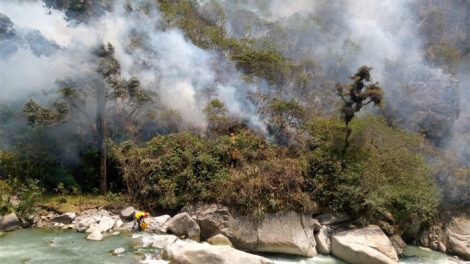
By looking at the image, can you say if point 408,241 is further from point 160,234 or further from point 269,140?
point 160,234

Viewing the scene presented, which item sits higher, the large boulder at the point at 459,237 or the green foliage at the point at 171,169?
the green foliage at the point at 171,169

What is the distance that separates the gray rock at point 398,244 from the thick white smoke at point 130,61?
921cm

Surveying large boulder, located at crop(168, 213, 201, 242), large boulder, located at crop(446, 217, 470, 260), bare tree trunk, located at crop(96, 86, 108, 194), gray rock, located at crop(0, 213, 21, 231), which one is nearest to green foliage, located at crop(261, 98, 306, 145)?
large boulder, located at crop(168, 213, 201, 242)

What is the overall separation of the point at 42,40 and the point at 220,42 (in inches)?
466

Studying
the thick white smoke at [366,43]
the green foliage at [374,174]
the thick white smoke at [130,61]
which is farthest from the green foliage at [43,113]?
the thick white smoke at [366,43]

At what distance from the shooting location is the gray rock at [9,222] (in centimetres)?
1702

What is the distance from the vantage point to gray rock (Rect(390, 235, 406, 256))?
19.1 meters

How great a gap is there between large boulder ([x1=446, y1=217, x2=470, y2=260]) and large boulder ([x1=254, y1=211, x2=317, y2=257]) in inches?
292

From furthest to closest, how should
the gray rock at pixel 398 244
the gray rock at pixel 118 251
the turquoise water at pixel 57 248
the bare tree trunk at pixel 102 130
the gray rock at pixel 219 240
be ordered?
the bare tree trunk at pixel 102 130 → the gray rock at pixel 398 244 → the gray rock at pixel 219 240 → the gray rock at pixel 118 251 → the turquoise water at pixel 57 248

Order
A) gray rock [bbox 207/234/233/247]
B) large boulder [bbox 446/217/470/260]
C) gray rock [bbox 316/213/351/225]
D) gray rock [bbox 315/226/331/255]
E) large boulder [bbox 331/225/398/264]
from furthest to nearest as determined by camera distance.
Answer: large boulder [bbox 446/217/470/260] → gray rock [bbox 316/213/351/225] → gray rock [bbox 315/226/331/255] → gray rock [bbox 207/234/233/247] → large boulder [bbox 331/225/398/264]

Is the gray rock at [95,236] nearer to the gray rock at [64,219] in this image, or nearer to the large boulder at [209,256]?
the gray rock at [64,219]

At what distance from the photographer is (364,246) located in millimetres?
16984

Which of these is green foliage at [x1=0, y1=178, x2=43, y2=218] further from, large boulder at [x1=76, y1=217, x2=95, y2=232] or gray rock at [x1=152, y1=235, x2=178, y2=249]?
gray rock at [x1=152, y1=235, x2=178, y2=249]

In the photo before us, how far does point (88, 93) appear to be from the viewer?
76.2 feet
